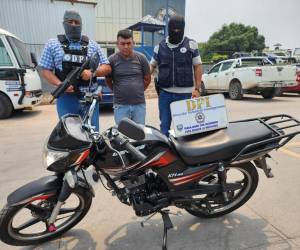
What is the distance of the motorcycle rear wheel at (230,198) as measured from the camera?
9.04 feet

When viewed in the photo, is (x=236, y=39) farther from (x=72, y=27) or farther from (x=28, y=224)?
(x=28, y=224)

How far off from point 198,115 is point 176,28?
5.42ft

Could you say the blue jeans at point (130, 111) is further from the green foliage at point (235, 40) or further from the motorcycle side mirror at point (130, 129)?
the green foliage at point (235, 40)

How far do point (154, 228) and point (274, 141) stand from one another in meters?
1.31

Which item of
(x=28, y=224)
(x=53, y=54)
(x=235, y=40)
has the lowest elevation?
(x=28, y=224)

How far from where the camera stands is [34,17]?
45.8ft

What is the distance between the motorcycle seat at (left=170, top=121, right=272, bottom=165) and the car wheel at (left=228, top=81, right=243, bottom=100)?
357 inches

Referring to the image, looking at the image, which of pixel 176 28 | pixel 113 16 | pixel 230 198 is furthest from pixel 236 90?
pixel 113 16

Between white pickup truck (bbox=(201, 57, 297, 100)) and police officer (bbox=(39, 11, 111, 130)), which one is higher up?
police officer (bbox=(39, 11, 111, 130))

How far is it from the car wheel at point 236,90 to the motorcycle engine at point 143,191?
9.42m

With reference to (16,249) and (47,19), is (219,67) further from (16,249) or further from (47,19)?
(16,249)

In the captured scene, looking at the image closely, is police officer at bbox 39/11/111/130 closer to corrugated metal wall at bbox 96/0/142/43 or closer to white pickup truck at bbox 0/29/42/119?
white pickup truck at bbox 0/29/42/119

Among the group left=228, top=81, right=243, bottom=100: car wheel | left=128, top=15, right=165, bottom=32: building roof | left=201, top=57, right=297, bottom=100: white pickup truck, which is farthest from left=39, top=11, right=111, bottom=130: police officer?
left=128, top=15, right=165, bottom=32: building roof

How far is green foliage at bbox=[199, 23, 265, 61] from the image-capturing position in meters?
48.7
